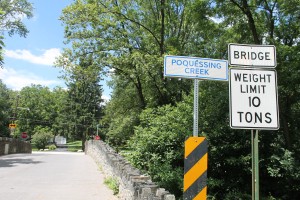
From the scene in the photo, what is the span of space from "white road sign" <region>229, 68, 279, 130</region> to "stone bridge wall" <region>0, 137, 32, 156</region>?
27496 mm

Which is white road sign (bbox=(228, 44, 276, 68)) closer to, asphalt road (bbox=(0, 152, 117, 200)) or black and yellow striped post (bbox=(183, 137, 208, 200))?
black and yellow striped post (bbox=(183, 137, 208, 200))

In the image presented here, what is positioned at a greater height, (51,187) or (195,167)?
(195,167)

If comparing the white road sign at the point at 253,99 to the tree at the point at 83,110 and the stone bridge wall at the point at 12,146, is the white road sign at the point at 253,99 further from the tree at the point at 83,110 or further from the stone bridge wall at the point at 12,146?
the tree at the point at 83,110

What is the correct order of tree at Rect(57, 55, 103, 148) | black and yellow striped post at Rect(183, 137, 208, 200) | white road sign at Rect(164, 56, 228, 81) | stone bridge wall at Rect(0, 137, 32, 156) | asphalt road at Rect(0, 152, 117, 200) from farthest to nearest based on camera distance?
tree at Rect(57, 55, 103, 148) → stone bridge wall at Rect(0, 137, 32, 156) → asphalt road at Rect(0, 152, 117, 200) → white road sign at Rect(164, 56, 228, 81) → black and yellow striped post at Rect(183, 137, 208, 200)

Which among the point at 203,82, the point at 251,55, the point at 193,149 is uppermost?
the point at 203,82

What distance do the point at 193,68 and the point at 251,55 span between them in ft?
2.71

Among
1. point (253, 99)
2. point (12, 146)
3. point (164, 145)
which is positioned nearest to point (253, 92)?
point (253, 99)

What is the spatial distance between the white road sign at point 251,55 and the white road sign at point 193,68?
0.51 meters

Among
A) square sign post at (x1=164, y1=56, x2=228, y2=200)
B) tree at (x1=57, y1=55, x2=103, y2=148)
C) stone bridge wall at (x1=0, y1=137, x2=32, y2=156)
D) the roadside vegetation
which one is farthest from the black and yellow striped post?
tree at (x1=57, y1=55, x2=103, y2=148)

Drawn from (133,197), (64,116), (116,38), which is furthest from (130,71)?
(64,116)

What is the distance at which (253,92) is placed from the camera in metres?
4.44

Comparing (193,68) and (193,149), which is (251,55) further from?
(193,149)

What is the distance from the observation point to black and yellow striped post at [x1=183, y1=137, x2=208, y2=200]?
186 inches

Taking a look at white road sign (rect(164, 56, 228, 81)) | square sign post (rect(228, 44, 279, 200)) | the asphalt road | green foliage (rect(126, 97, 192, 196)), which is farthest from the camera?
green foliage (rect(126, 97, 192, 196))
